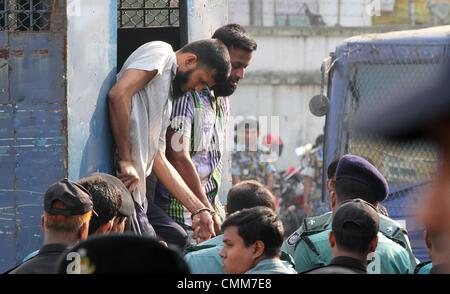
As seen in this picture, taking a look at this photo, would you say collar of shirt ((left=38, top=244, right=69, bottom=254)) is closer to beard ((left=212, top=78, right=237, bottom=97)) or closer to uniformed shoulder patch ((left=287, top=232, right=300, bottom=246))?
uniformed shoulder patch ((left=287, top=232, right=300, bottom=246))

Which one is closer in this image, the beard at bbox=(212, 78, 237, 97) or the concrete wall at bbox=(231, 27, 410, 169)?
the beard at bbox=(212, 78, 237, 97)

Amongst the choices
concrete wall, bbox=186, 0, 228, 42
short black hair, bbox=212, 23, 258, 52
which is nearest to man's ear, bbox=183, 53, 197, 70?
short black hair, bbox=212, 23, 258, 52

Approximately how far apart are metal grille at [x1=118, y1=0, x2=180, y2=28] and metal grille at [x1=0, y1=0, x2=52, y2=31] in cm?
169

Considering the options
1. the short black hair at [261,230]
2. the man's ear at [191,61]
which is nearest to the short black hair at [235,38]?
the man's ear at [191,61]

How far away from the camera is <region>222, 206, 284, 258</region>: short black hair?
4781mm

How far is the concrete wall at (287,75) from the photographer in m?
22.8

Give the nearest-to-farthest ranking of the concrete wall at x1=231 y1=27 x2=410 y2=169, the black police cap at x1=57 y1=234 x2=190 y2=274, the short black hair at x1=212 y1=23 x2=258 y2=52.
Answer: the black police cap at x1=57 y1=234 x2=190 y2=274, the short black hair at x1=212 y1=23 x2=258 y2=52, the concrete wall at x1=231 y1=27 x2=410 y2=169

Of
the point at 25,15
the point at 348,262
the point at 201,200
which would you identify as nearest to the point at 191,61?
the point at 201,200

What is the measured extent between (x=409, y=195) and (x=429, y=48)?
127 centimetres
